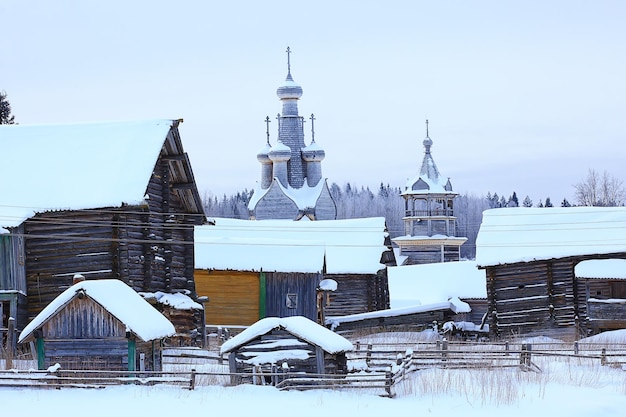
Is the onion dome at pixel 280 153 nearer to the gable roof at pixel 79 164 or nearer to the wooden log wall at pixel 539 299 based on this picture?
the wooden log wall at pixel 539 299

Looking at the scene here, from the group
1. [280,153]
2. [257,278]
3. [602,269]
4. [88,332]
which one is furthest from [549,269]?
[280,153]

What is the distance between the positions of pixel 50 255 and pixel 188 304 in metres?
5.06

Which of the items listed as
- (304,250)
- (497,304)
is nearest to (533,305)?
(497,304)

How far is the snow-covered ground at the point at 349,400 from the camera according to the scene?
22859 millimetres

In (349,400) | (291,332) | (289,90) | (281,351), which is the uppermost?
(289,90)

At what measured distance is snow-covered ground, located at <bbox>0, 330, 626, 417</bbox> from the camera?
22859 mm

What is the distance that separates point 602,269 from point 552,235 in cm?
335

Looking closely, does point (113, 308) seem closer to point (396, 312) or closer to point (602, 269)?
point (602, 269)

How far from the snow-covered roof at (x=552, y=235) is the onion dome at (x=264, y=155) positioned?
41.0 meters

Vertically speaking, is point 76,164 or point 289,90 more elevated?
point 289,90

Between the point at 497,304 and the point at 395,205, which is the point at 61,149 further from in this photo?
the point at 395,205

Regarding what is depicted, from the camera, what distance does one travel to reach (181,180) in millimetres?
39219

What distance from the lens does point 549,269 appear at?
44.0m

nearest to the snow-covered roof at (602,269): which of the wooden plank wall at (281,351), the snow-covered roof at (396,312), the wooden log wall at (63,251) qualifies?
the snow-covered roof at (396,312)
